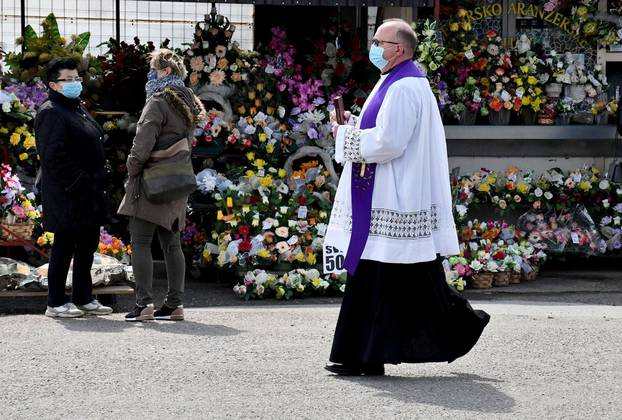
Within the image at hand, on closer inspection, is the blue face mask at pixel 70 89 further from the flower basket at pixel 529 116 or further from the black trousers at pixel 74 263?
the flower basket at pixel 529 116

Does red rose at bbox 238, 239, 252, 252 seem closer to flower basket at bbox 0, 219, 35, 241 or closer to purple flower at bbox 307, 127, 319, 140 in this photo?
purple flower at bbox 307, 127, 319, 140

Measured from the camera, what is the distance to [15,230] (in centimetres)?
942

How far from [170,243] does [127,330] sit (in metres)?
0.70

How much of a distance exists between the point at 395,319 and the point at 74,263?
114 inches

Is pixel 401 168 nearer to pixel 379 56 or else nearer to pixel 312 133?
pixel 379 56

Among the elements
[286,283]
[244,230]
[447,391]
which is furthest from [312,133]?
[447,391]

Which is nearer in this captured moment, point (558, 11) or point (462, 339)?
point (462, 339)

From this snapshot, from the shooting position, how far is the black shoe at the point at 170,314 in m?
8.45

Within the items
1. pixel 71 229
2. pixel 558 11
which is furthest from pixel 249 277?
pixel 558 11

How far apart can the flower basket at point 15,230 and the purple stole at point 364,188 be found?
3611mm

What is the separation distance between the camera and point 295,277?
9609 millimetres

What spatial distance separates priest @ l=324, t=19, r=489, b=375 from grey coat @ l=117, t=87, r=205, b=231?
1.85 m

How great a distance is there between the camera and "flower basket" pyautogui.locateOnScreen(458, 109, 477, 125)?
11.3 meters

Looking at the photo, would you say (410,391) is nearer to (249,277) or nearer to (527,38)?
(249,277)
